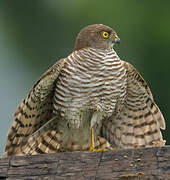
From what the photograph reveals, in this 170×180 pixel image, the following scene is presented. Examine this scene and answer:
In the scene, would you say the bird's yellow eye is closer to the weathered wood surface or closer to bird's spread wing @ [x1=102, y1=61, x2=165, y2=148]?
bird's spread wing @ [x1=102, y1=61, x2=165, y2=148]

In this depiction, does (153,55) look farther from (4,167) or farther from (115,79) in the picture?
(4,167)

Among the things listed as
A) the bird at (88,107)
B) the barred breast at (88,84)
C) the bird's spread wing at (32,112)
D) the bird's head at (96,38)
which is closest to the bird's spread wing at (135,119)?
the bird at (88,107)

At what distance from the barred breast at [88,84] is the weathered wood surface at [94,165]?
4.85ft

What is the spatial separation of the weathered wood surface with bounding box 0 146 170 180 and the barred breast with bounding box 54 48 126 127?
1.48 metres

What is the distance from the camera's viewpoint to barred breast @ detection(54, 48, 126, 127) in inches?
214

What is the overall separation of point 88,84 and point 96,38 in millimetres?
698

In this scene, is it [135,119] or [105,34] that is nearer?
[135,119]

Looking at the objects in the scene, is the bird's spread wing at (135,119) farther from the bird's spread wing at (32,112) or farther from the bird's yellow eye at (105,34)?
the bird's spread wing at (32,112)

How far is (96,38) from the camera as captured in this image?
5.95m

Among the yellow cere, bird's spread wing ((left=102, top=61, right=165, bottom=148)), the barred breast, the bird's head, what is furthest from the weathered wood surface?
the yellow cere

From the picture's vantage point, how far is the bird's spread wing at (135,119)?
565 cm

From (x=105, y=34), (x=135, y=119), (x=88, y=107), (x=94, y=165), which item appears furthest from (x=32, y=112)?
(x=94, y=165)

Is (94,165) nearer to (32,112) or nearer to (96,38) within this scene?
(32,112)

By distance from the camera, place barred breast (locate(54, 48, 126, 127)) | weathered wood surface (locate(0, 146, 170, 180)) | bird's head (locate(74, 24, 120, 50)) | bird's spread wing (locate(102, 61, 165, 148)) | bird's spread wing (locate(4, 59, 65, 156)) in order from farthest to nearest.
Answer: bird's head (locate(74, 24, 120, 50)), bird's spread wing (locate(102, 61, 165, 148)), barred breast (locate(54, 48, 126, 127)), bird's spread wing (locate(4, 59, 65, 156)), weathered wood surface (locate(0, 146, 170, 180))
